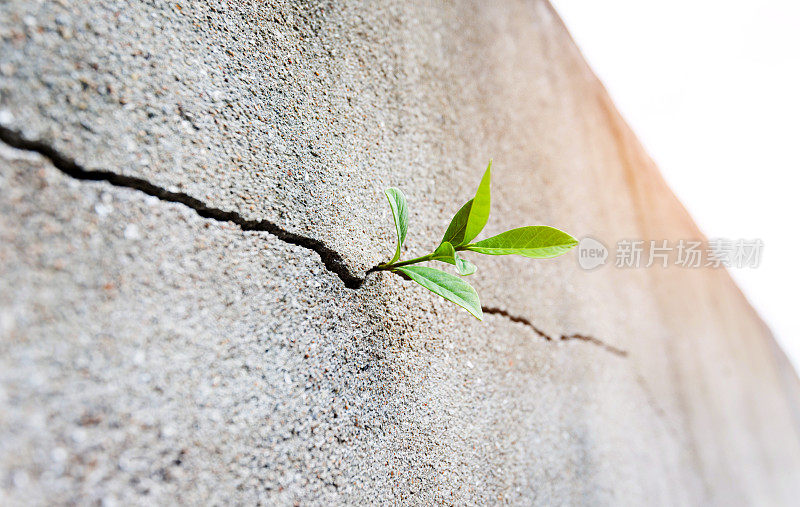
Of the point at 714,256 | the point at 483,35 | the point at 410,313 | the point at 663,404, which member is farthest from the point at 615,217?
the point at 714,256

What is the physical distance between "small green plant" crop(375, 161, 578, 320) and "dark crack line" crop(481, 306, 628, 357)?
11.0 inches

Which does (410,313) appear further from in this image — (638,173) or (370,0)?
(638,173)

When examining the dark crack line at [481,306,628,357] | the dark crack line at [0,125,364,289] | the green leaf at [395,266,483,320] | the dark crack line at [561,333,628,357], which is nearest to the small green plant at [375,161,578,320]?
the green leaf at [395,266,483,320]

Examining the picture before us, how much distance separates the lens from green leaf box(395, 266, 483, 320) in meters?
0.61

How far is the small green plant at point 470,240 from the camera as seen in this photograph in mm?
620

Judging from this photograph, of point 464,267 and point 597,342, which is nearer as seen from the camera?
point 464,267

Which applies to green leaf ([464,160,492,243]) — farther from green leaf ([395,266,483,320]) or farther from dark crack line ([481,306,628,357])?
dark crack line ([481,306,628,357])

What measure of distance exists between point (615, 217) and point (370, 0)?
113 cm

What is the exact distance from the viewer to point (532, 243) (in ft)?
2.12

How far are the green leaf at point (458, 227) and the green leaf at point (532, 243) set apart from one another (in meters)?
0.02

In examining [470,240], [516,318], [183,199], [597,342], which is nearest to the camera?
[183,199]

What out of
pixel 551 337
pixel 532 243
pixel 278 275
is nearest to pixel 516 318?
pixel 551 337

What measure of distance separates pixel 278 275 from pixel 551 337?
2.34 feet

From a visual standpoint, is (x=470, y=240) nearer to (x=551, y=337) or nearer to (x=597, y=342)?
(x=551, y=337)
